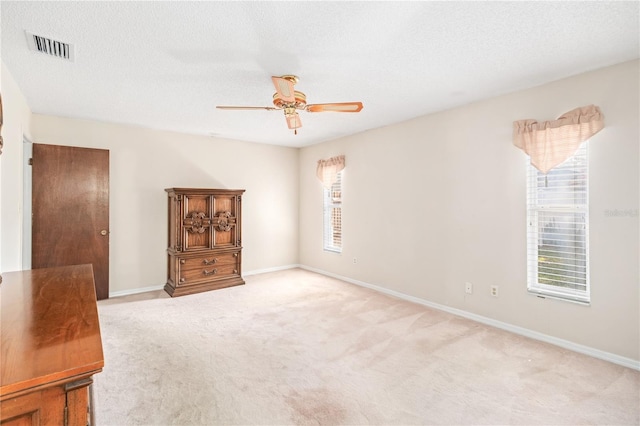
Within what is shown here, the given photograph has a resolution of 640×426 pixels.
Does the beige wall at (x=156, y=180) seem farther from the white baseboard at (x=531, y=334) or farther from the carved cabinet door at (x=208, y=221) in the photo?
the white baseboard at (x=531, y=334)

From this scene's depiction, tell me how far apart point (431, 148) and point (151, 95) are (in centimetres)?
320

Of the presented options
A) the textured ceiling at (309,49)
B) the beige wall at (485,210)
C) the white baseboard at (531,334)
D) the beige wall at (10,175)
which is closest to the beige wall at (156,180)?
the textured ceiling at (309,49)

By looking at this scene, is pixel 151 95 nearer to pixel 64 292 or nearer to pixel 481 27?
pixel 64 292

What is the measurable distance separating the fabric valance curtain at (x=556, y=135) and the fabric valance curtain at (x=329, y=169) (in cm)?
264

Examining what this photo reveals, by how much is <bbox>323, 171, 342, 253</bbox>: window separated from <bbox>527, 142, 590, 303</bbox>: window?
9.41ft

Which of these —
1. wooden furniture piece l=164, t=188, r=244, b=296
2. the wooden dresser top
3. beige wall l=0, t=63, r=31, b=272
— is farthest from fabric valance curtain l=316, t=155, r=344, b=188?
the wooden dresser top

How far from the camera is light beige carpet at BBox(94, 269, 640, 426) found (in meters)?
1.89

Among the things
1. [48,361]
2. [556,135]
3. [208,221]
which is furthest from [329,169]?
[48,361]

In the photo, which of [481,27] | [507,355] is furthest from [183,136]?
[507,355]

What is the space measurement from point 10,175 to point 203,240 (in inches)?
89.4

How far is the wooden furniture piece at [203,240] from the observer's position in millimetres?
4367

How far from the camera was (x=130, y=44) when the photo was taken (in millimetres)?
2184

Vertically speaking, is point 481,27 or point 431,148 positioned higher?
point 481,27

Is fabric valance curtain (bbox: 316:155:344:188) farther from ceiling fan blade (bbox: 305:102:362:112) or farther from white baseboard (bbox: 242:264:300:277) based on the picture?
ceiling fan blade (bbox: 305:102:362:112)
